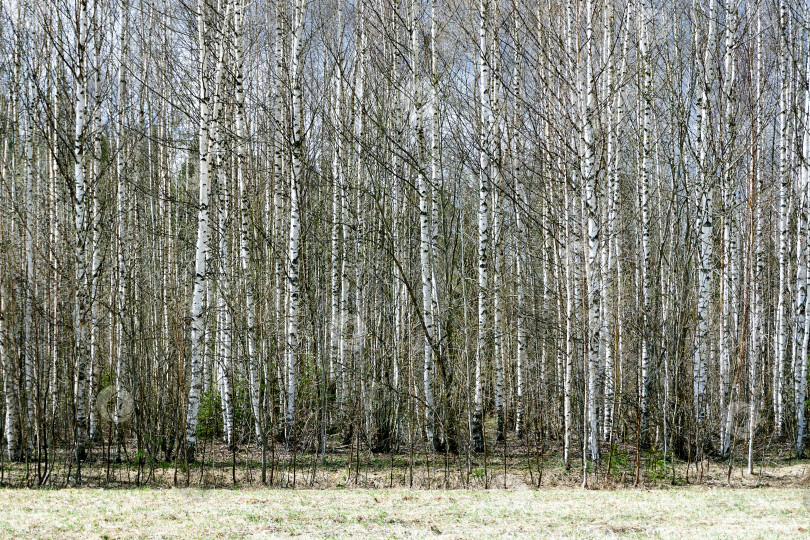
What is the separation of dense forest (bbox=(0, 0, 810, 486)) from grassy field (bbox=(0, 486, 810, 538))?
840 mm

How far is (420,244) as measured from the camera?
39.0 feet

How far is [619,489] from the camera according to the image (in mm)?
7848

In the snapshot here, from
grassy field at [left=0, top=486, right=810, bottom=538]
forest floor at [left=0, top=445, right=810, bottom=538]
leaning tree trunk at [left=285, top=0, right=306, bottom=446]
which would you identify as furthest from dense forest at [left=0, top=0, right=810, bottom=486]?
grassy field at [left=0, top=486, right=810, bottom=538]

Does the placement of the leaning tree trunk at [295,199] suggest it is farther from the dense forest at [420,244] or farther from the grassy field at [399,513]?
the grassy field at [399,513]

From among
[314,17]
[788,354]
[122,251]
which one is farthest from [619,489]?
[314,17]

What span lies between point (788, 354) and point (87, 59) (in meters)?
15.3

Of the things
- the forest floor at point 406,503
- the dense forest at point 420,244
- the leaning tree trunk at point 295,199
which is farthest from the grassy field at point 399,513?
the leaning tree trunk at point 295,199

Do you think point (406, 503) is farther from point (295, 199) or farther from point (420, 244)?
point (420, 244)

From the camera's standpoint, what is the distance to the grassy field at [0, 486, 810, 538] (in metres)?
5.30

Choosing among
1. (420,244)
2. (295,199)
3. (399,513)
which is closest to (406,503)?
(399,513)

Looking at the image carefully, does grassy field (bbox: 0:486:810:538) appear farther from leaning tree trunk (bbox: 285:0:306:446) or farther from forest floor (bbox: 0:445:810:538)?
leaning tree trunk (bbox: 285:0:306:446)

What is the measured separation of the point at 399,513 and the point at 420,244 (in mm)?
6351

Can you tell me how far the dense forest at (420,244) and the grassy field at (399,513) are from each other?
0.84 metres

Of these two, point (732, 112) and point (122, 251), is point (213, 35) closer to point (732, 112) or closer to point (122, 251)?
point (122, 251)
